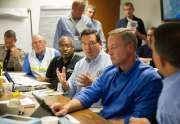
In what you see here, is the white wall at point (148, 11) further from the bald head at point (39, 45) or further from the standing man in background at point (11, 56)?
the standing man in background at point (11, 56)

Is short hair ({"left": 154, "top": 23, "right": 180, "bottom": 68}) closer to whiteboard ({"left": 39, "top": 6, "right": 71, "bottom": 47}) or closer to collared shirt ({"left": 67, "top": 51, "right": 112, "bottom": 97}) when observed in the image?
collared shirt ({"left": 67, "top": 51, "right": 112, "bottom": 97})

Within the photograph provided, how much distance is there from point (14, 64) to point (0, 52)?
64 cm

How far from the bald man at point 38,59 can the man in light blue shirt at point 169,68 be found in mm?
2642

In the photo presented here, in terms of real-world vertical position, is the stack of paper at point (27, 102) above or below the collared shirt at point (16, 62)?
above

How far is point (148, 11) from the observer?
5.52 meters

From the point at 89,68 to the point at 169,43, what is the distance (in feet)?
5.27

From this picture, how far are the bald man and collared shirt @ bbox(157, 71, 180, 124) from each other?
273 cm

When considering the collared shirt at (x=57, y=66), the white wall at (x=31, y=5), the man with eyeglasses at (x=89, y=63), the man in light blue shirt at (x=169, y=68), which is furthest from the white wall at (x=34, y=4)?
the man in light blue shirt at (x=169, y=68)

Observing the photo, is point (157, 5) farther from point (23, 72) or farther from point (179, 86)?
point (179, 86)

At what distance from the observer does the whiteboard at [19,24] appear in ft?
20.9

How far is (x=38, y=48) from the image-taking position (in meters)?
4.10

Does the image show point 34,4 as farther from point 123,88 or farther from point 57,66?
point 123,88

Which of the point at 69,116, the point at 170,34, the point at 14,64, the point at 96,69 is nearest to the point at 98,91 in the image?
the point at 69,116

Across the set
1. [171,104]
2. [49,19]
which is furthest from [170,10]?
[171,104]
